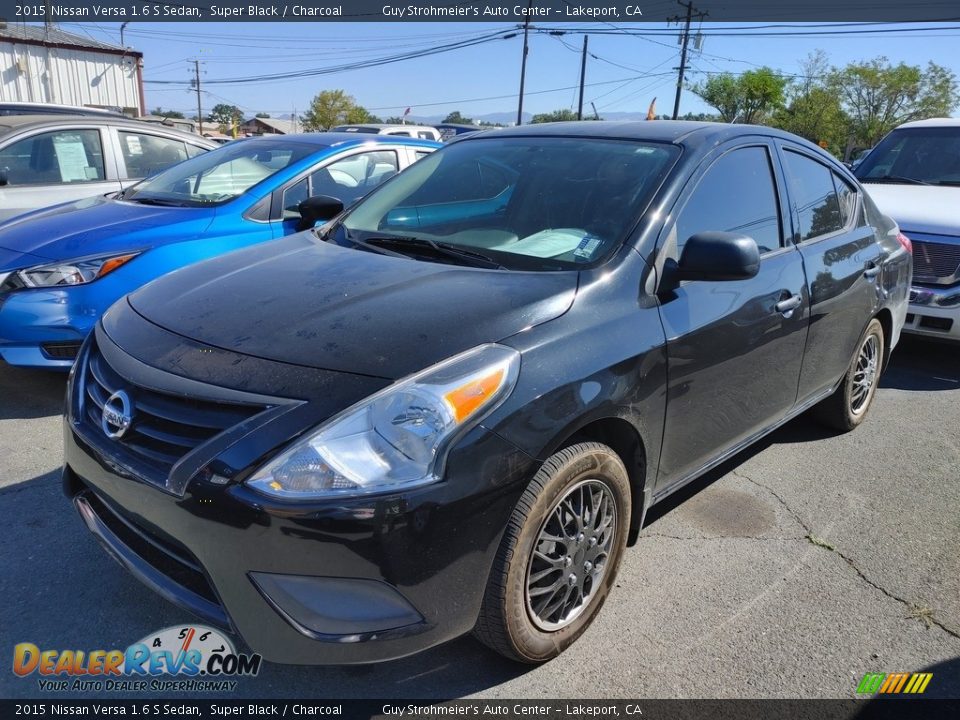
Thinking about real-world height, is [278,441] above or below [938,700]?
above

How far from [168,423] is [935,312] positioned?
19.1 feet

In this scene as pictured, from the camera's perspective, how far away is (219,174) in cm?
529

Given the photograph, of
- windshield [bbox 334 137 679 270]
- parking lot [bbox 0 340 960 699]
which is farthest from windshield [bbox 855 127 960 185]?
windshield [bbox 334 137 679 270]

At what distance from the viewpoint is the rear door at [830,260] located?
3.55 meters

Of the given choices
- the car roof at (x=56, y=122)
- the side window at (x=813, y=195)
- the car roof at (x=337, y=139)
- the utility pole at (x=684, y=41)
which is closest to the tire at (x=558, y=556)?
the side window at (x=813, y=195)

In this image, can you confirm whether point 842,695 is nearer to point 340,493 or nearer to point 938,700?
point 938,700

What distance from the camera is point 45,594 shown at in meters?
2.65

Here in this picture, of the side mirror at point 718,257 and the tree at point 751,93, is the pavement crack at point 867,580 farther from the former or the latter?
the tree at point 751,93

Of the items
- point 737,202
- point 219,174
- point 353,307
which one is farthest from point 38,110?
point 737,202

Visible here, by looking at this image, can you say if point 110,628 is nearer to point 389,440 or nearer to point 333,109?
point 389,440

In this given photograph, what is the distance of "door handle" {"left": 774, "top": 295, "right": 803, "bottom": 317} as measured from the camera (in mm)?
3199

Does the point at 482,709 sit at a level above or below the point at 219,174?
below

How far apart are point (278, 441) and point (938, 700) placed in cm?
225
